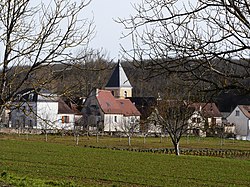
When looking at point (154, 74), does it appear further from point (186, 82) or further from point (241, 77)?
point (241, 77)

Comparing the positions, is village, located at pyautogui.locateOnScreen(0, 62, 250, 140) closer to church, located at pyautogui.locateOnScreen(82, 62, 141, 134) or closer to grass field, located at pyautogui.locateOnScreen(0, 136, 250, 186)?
church, located at pyautogui.locateOnScreen(82, 62, 141, 134)

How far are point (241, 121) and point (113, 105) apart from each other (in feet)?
68.9

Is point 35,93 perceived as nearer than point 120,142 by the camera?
Yes

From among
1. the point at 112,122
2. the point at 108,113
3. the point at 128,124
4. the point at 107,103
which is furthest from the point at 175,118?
the point at 107,103

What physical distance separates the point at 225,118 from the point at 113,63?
81.0 meters

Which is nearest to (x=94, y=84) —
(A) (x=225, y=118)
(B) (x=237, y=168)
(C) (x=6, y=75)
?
(C) (x=6, y=75)

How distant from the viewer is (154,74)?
6562 mm

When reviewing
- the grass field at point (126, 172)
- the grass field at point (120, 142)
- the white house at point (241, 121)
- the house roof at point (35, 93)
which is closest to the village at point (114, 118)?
the white house at point (241, 121)

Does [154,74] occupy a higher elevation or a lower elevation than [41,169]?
higher

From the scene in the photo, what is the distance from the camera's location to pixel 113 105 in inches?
3113

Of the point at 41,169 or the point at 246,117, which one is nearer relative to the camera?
the point at 41,169

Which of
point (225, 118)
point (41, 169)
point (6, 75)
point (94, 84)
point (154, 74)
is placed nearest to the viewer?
point (154, 74)

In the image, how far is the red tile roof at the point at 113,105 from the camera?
251 feet

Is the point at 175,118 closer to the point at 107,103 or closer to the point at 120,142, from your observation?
the point at 120,142
